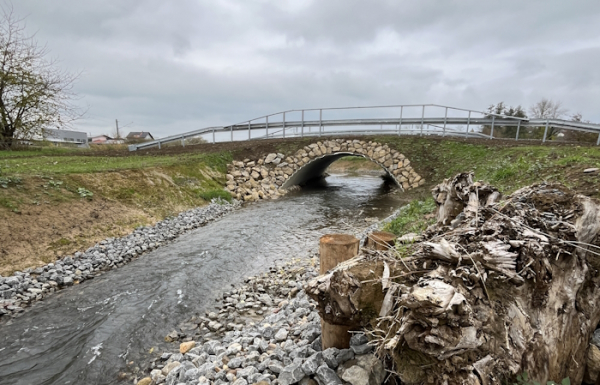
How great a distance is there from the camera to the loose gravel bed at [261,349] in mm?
3328

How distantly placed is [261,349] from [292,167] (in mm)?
19390

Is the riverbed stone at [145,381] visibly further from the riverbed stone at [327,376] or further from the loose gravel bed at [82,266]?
the loose gravel bed at [82,266]

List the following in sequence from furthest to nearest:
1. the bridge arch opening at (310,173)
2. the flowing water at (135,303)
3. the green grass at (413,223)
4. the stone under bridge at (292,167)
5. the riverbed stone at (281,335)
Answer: the bridge arch opening at (310,173) → the stone under bridge at (292,167) → the green grass at (413,223) → the flowing water at (135,303) → the riverbed stone at (281,335)

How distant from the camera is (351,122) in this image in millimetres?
24297

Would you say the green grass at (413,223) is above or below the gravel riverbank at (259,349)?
above

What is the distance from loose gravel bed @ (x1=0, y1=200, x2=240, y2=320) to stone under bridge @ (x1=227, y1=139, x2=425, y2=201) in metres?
8.20

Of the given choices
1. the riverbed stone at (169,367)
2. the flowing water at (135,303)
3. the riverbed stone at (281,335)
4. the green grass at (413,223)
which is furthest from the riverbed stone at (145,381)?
the green grass at (413,223)

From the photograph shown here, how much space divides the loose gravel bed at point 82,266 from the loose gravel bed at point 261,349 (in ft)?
13.4

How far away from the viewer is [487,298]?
2.57 m

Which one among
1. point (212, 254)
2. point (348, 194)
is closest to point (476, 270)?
point (212, 254)

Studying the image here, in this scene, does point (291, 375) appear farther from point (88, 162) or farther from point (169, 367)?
point (88, 162)

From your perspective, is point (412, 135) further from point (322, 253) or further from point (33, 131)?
point (33, 131)

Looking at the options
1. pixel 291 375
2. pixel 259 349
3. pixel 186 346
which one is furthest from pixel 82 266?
pixel 291 375

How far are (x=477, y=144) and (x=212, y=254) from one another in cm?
1929
